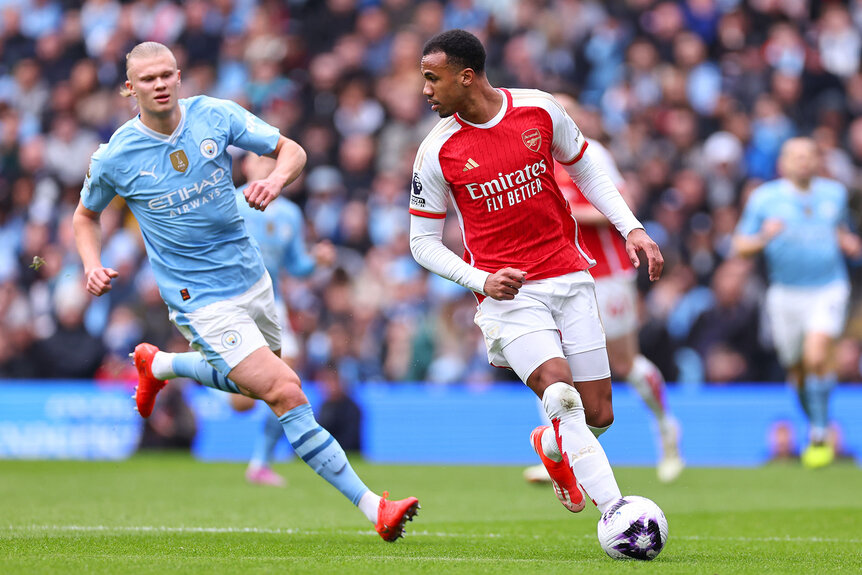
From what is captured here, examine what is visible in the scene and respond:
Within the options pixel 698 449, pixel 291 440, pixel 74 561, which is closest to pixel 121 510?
pixel 291 440

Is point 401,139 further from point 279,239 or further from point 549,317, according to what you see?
point 549,317

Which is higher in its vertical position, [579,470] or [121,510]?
[579,470]

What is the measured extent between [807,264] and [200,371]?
703cm

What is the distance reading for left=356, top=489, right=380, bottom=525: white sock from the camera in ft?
21.5

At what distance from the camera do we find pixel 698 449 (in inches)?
543

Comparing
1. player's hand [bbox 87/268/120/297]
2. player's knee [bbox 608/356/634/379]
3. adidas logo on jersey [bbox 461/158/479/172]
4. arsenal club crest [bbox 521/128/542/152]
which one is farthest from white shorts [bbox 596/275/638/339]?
player's hand [bbox 87/268/120/297]

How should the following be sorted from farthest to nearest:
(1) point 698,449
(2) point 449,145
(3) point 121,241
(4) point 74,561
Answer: (3) point 121,241 → (1) point 698,449 → (2) point 449,145 → (4) point 74,561

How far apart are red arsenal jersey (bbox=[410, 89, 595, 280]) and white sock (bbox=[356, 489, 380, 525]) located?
1.35m

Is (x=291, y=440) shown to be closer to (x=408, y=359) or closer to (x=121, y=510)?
(x=121, y=510)

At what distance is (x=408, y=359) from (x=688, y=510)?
680cm

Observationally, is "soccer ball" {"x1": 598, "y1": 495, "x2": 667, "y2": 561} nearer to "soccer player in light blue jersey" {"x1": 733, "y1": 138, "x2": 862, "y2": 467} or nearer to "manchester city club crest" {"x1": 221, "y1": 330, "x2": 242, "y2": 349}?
"manchester city club crest" {"x1": 221, "y1": 330, "x2": 242, "y2": 349}

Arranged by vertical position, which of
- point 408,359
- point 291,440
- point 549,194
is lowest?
point 408,359

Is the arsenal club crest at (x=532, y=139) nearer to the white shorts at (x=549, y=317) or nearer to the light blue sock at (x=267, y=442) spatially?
the white shorts at (x=549, y=317)

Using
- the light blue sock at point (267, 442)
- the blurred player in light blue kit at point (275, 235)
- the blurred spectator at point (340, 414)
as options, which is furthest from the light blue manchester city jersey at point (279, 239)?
the blurred spectator at point (340, 414)
